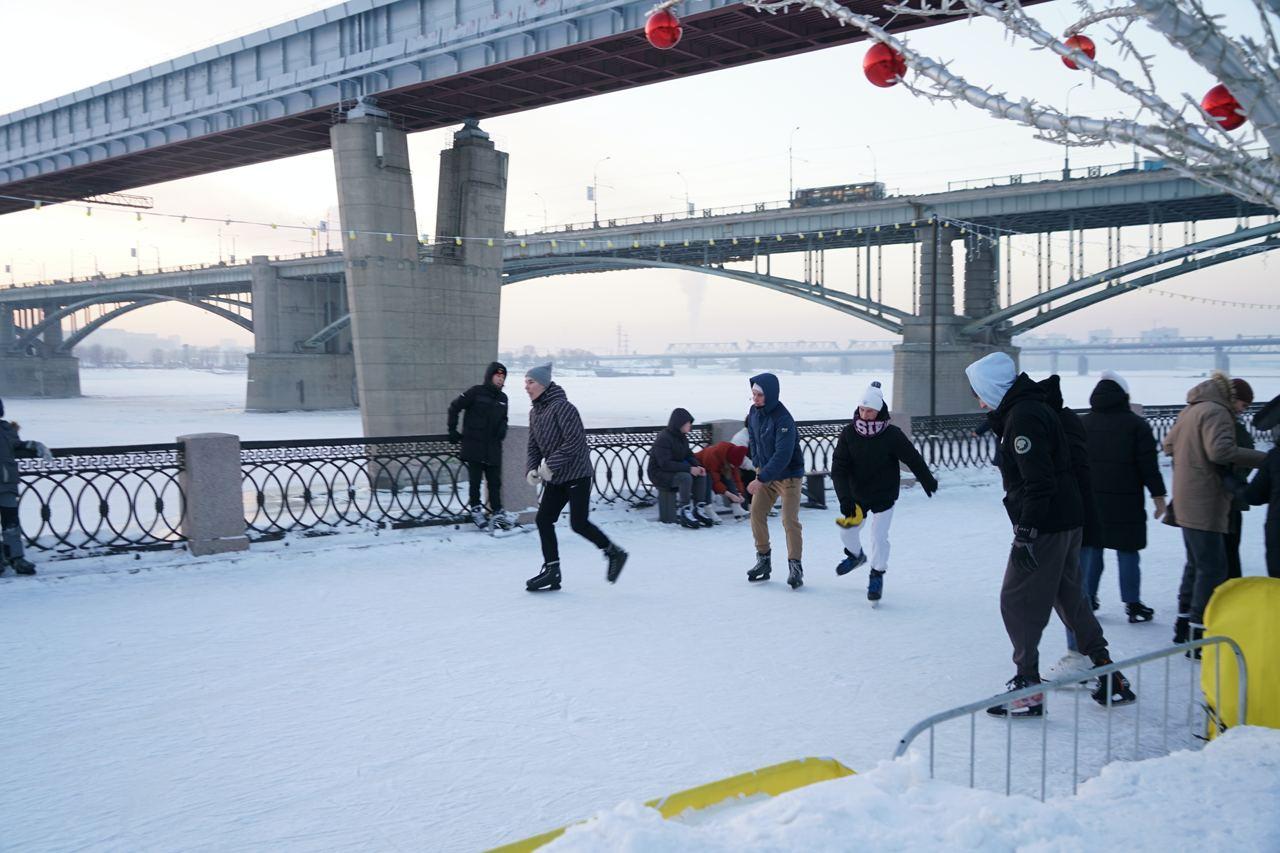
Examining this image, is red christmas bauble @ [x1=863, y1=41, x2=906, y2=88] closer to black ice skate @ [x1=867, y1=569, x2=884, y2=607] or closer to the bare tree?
the bare tree

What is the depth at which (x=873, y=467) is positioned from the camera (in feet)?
23.5

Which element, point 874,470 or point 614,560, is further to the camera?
point 614,560

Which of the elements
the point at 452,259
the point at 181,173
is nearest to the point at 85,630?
the point at 452,259

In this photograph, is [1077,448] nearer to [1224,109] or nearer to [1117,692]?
[1117,692]

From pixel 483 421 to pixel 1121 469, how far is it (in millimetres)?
6398

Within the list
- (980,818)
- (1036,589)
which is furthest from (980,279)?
(980,818)

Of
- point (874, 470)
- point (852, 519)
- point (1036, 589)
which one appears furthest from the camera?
point (852, 519)

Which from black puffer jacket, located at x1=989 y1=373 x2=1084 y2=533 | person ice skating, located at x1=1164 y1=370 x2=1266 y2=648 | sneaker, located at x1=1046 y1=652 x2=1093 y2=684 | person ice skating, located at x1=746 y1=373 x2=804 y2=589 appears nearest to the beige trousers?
person ice skating, located at x1=746 y1=373 x2=804 y2=589

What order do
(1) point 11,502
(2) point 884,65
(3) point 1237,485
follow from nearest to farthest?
(2) point 884,65, (3) point 1237,485, (1) point 11,502

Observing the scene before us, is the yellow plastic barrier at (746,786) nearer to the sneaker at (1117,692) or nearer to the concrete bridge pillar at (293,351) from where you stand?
the sneaker at (1117,692)

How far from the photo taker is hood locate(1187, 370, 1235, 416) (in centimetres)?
569

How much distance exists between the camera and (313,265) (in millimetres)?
53375

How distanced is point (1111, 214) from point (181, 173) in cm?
3152

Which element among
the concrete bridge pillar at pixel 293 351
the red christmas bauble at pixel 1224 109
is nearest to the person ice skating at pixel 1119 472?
the red christmas bauble at pixel 1224 109
